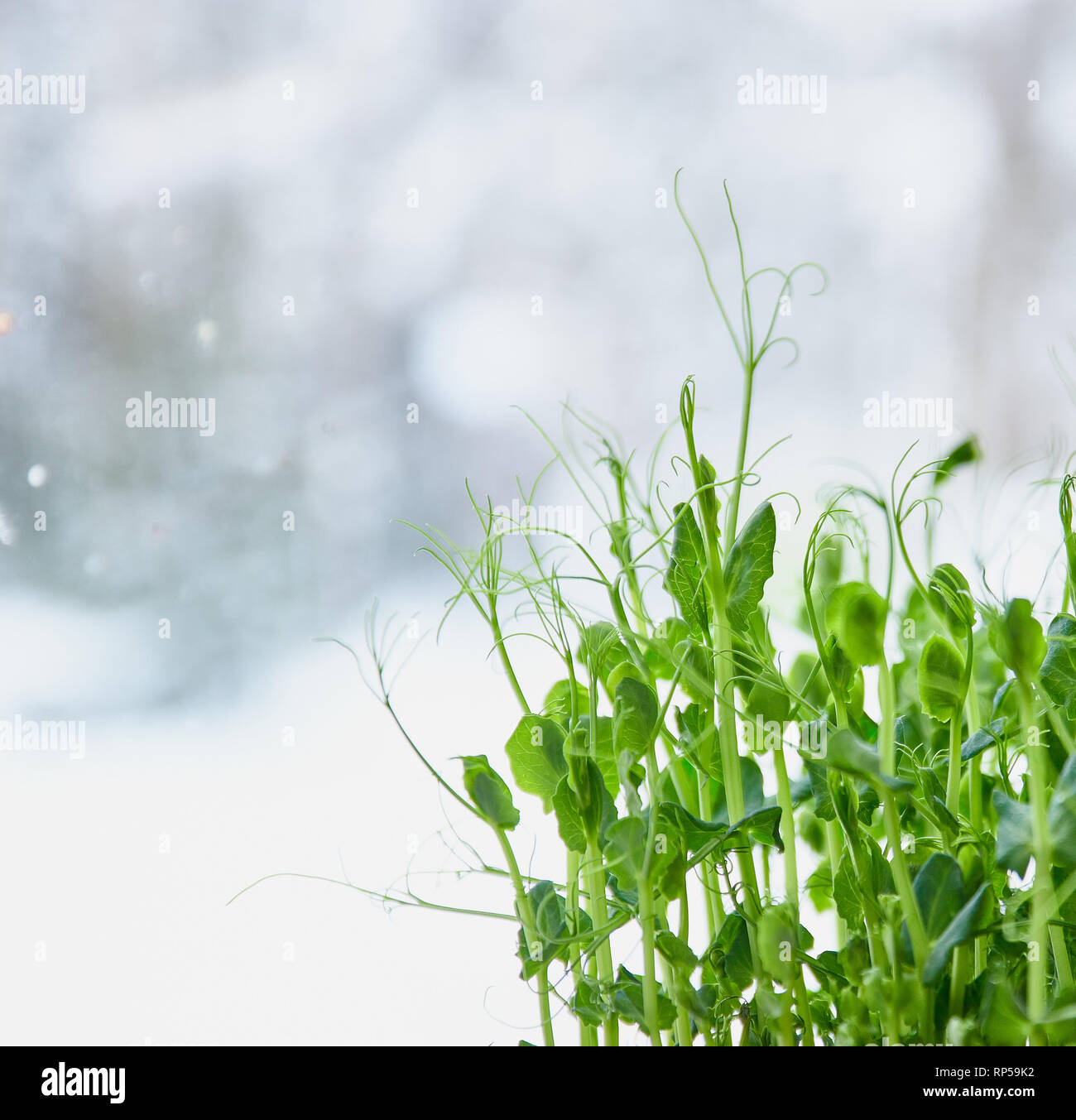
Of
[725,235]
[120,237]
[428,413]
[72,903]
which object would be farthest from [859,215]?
[72,903]

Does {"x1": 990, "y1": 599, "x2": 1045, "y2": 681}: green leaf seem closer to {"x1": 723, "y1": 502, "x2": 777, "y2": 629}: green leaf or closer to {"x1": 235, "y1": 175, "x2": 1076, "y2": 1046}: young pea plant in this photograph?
{"x1": 235, "y1": 175, "x2": 1076, "y2": 1046}: young pea plant

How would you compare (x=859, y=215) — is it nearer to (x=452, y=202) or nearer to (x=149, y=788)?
(x=452, y=202)

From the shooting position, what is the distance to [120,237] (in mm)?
735

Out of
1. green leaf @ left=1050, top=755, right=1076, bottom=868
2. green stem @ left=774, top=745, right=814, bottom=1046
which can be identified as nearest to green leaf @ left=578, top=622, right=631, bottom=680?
green stem @ left=774, top=745, right=814, bottom=1046

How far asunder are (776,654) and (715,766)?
75 mm

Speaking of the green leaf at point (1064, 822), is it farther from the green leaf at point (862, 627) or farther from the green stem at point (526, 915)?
the green stem at point (526, 915)

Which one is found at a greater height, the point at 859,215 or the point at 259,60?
the point at 259,60

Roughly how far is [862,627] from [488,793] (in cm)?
19

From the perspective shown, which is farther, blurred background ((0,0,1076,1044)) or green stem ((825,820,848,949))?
blurred background ((0,0,1076,1044))

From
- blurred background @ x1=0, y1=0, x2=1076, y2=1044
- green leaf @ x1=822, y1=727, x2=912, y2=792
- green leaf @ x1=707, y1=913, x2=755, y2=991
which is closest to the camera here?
green leaf @ x1=822, y1=727, x2=912, y2=792

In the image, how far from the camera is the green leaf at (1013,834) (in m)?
0.39

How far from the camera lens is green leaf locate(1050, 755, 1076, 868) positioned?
0.38 m

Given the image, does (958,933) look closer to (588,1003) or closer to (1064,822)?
(1064,822)

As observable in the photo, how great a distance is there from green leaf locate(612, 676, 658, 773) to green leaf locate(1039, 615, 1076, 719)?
215mm
